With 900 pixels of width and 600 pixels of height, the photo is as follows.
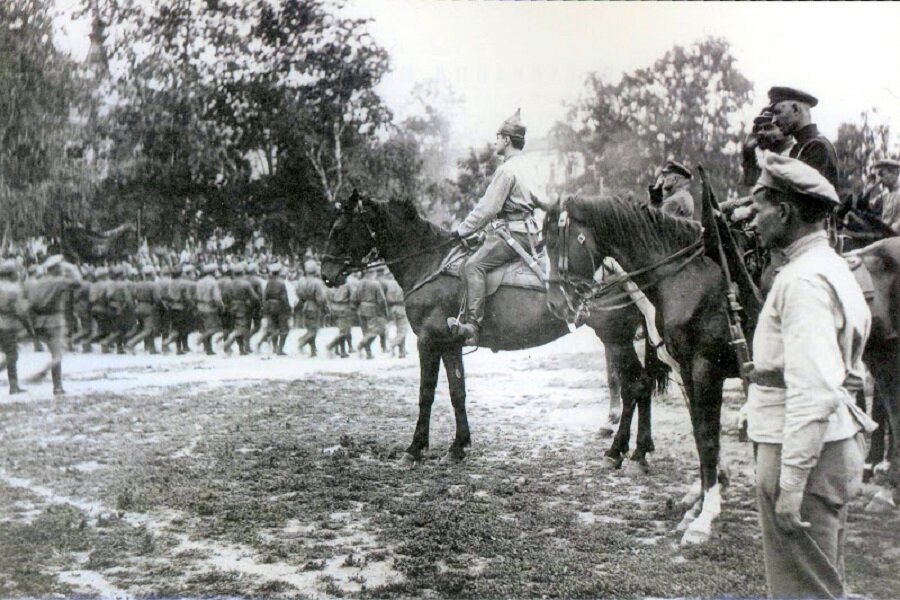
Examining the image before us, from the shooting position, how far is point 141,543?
4281 millimetres

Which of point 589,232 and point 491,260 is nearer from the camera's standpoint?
point 589,232

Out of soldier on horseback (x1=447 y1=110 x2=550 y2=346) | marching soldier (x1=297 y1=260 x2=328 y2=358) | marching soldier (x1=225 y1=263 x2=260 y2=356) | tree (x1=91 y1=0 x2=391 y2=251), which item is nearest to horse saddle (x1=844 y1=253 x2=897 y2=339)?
soldier on horseback (x1=447 y1=110 x2=550 y2=346)

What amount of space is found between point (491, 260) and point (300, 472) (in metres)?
2.03

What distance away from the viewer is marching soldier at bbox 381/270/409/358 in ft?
17.7

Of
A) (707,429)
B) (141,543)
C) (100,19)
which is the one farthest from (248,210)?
(707,429)

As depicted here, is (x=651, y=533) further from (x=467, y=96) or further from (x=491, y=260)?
(x=467, y=96)

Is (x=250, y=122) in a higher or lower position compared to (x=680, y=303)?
higher

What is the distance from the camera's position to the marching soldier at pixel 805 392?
2.42 meters

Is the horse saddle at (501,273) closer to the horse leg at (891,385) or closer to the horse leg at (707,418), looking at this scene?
the horse leg at (707,418)

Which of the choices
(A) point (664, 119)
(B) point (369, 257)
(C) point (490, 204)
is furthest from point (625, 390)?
(B) point (369, 257)

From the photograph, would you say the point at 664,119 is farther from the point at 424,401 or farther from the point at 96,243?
the point at 96,243

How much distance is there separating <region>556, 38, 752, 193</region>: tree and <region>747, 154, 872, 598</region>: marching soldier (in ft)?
7.03

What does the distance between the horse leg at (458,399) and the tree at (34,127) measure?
9.22 feet

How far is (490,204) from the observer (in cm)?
507
